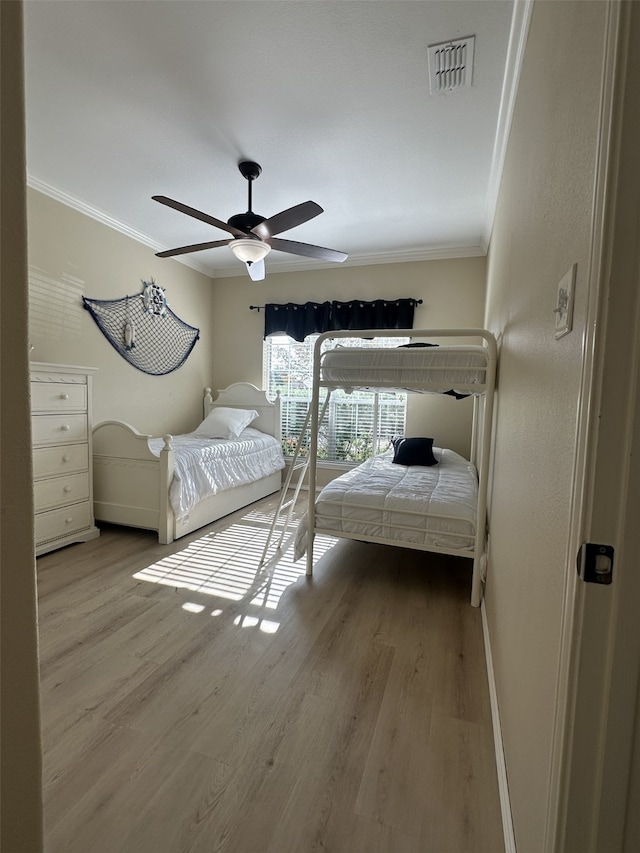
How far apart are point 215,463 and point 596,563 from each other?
317cm

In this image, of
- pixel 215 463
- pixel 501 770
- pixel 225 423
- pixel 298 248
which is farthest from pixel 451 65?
pixel 225 423

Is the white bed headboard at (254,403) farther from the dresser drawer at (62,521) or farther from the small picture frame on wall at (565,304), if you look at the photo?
the small picture frame on wall at (565,304)

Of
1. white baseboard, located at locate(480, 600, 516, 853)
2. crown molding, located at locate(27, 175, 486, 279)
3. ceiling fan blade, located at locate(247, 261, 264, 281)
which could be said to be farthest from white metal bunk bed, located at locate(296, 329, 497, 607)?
crown molding, located at locate(27, 175, 486, 279)

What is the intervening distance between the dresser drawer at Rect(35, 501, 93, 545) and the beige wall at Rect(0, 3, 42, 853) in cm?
252

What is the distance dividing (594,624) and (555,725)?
0.22 meters

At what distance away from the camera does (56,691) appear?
150 centimetres

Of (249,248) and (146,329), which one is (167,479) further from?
(146,329)

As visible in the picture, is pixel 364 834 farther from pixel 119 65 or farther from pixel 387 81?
pixel 119 65

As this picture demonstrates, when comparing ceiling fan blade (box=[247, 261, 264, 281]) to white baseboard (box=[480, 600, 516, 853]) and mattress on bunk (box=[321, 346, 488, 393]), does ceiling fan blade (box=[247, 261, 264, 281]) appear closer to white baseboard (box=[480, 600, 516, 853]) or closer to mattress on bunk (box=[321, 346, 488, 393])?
mattress on bunk (box=[321, 346, 488, 393])

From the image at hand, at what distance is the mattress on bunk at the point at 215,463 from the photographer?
302cm

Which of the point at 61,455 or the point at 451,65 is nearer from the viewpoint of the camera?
the point at 451,65

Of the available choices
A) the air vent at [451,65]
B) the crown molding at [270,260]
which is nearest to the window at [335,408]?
the crown molding at [270,260]

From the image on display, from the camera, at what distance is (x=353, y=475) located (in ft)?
9.95

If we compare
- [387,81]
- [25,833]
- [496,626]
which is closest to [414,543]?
[496,626]
